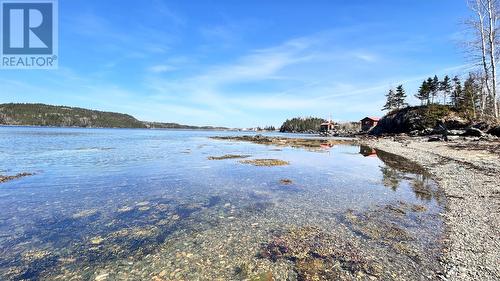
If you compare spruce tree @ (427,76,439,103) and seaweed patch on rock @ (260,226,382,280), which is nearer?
seaweed patch on rock @ (260,226,382,280)

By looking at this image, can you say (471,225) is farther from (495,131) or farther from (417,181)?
(495,131)

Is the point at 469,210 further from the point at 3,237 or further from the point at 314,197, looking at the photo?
the point at 3,237

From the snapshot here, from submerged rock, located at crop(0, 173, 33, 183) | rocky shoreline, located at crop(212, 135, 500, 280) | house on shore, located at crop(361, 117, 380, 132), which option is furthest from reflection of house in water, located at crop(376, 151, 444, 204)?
house on shore, located at crop(361, 117, 380, 132)

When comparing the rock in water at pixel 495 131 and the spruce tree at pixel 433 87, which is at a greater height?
the spruce tree at pixel 433 87

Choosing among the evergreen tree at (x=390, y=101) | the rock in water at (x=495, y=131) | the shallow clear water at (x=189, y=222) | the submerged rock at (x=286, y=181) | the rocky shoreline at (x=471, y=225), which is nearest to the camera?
the rocky shoreline at (x=471, y=225)

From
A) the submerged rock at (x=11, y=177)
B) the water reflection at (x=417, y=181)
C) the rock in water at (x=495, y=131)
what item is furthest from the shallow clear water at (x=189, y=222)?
the rock in water at (x=495, y=131)

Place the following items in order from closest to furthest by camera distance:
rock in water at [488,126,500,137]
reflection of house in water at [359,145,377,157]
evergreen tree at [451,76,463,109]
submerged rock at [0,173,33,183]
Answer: submerged rock at [0,173,33,183]
reflection of house in water at [359,145,377,157]
rock in water at [488,126,500,137]
evergreen tree at [451,76,463,109]

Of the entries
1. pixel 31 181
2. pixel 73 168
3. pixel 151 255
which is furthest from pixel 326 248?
pixel 73 168

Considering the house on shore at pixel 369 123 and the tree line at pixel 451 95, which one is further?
the house on shore at pixel 369 123

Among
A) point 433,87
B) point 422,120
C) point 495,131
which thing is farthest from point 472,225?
point 433,87

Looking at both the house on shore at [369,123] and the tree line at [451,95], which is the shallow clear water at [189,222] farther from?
the house on shore at [369,123]

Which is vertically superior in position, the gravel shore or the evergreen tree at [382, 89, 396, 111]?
the evergreen tree at [382, 89, 396, 111]

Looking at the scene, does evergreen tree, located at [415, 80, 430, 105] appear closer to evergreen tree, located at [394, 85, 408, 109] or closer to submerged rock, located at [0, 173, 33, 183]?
evergreen tree, located at [394, 85, 408, 109]

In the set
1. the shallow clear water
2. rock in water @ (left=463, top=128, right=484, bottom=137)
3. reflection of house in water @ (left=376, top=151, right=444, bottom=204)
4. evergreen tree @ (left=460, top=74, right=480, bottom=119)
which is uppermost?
evergreen tree @ (left=460, top=74, right=480, bottom=119)
